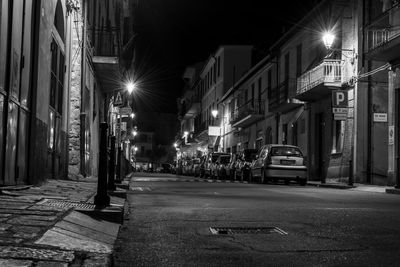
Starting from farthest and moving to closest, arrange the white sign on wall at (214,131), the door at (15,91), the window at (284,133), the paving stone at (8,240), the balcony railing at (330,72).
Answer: the white sign on wall at (214,131), the window at (284,133), the balcony railing at (330,72), the door at (15,91), the paving stone at (8,240)

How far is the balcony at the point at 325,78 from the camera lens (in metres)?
24.7

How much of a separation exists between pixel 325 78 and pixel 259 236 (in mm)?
19541

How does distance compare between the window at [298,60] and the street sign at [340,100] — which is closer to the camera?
the street sign at [340,100]

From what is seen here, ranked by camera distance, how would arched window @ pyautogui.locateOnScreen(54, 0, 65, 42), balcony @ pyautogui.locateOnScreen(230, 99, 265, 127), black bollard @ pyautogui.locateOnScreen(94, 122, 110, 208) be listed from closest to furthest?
black bollard @ pyautogui.locateOnScreen(94, 122, 110, 208)
arched window @ pyautogui.locateOnScreen(54, 0, 65, 42)
balcony @ pyautogui.locateOnScreen(230, 99, 265, 127)

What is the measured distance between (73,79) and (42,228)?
1325cm

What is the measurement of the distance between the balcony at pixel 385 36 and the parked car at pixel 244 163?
7526 mm

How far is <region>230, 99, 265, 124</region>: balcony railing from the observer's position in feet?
130

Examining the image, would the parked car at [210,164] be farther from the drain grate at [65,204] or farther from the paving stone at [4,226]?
the paving stone at [4,226]

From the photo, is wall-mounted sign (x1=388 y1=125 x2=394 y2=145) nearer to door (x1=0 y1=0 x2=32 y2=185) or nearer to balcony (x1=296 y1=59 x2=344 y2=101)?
balcony (x1=296 y1=59 x2=344 y2=101)

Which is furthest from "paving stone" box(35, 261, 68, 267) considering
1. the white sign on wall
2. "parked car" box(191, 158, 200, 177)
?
the white sign on wall

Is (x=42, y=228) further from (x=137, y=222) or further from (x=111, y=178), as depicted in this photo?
(x=111, y=178)

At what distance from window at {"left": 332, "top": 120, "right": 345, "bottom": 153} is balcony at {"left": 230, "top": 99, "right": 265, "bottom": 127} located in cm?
1394

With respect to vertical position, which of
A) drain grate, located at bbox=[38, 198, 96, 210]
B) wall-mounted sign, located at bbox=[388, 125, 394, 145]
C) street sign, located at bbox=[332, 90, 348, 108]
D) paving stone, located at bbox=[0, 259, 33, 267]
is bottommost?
paving stone, located at bbox=[0, 259, 33, 267]

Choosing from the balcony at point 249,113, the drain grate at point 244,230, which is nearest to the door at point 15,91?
the drain grate at point 244,230
